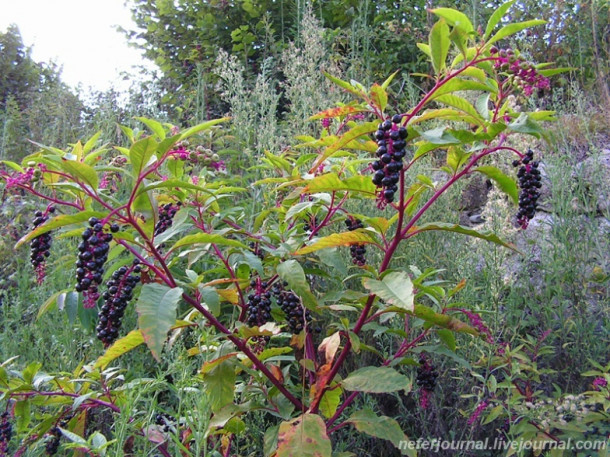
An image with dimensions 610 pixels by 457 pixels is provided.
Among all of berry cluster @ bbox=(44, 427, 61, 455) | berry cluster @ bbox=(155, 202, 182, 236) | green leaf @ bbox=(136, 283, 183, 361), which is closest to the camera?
green leaf @ bbox=(136, 283, 183, 361)

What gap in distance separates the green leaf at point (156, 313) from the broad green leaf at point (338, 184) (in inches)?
20.3

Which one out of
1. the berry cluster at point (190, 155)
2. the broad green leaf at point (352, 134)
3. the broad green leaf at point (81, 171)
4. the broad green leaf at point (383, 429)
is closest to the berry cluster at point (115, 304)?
the broad green leaf at point (81, 171)

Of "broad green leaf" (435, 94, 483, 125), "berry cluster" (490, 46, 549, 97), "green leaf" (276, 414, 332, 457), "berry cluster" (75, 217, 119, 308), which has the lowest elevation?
"green leaf" (276, 414, 332, 457)

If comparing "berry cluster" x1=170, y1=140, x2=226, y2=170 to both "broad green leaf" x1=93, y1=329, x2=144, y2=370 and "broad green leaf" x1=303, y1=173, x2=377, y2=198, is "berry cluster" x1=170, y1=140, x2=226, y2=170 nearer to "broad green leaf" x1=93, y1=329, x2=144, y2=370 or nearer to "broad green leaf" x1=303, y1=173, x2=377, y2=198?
"broad green leaf" x1=303, y1=173, x2=377, y2=198

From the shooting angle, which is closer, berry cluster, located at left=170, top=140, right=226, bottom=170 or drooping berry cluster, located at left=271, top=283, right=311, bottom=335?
berry cluster, located at left=170, top=140, right=226, bottom=170

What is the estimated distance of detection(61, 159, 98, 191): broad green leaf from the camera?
143 centimetres

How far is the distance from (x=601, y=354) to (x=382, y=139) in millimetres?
2209

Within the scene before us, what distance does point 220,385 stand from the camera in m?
1.73

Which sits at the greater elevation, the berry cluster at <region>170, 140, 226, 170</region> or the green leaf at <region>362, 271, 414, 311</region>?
the berry cluster at <region>170, 140, 226, 170</region>

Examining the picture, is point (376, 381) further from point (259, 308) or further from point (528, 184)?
point (528, 184)

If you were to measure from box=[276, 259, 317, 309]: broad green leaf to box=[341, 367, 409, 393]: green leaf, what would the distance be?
0.27 meters

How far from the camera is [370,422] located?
1.72 m

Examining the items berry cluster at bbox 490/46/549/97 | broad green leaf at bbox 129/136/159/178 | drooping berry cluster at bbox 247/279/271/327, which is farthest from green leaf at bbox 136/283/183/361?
berry cluster at bbox 490/46/549/97

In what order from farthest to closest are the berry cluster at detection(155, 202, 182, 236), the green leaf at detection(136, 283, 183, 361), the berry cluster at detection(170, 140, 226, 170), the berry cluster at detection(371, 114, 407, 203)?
the berry cluster at detection(155, 202, 182, 236) < the berry cluster at detection(170, 140, 226, 170) < the berry cluster at detection(371, 114, 407, 203) < the green leaf at detection(136, 283, 183, 361)
